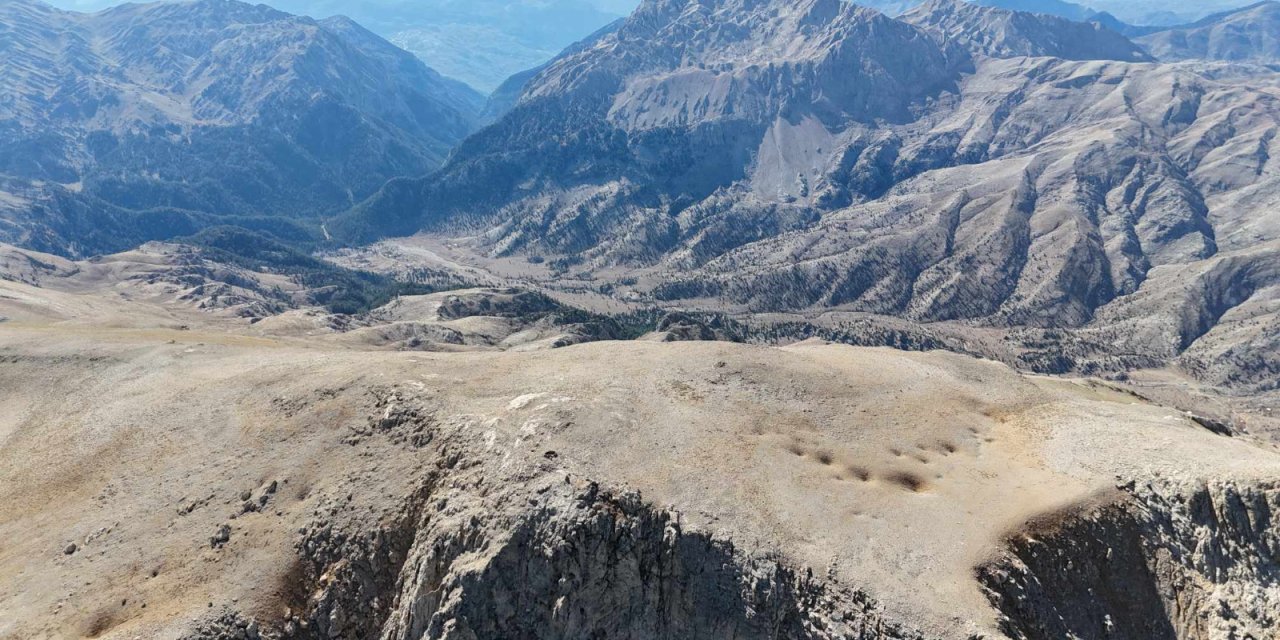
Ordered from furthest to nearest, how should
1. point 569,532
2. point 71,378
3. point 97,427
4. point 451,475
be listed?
point 71,378 → point 97,427 → point 451,475 → point 569,532

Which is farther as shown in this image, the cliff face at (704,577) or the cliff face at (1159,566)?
the cliff face at (1159,566)

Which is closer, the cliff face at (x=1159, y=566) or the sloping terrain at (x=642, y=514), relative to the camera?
the sloping terrain at (x=642, y=514)

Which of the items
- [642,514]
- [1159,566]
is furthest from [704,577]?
[1159,566]

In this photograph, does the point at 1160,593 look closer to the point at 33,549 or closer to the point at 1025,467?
the point at 1025,467

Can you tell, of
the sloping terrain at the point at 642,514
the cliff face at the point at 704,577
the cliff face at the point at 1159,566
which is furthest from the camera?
the cliff face at the point at 1159,566

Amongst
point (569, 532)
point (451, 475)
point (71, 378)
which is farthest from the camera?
point (71, 378)

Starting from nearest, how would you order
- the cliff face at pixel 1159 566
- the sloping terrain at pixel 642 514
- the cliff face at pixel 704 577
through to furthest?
1. the cliff face at pixel 704 577
2. the sloping terrain at pixel 642 514
3. the cliff face at pixel 1159 566

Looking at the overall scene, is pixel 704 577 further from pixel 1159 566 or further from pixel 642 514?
pixel 1159 566

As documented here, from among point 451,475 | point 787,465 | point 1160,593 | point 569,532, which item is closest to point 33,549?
point 451,475
